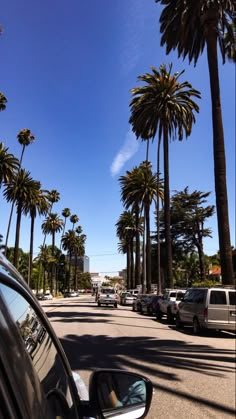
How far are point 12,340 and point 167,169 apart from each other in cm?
3536

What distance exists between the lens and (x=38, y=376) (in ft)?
5.38

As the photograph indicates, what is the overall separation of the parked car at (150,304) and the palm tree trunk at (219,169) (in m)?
8.24

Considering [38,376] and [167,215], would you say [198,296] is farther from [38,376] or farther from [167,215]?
[38,376]

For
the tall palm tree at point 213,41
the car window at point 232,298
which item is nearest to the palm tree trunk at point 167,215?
the tall palm tree at point 213,41

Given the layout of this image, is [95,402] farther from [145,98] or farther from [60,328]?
[145,98]

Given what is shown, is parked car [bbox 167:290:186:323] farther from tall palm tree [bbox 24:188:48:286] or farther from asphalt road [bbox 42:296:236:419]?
tall palm tree [bbox 24:188:48:286]

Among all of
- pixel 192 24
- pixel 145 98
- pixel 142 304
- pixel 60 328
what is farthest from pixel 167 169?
pixel 60 328

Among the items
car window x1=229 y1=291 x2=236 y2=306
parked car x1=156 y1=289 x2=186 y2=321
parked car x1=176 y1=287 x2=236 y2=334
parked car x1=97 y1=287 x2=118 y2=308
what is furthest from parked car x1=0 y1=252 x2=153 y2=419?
parked car x1=97 y1=287 x2=118 y2=308

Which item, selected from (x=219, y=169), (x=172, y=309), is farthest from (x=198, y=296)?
(x=219, y=169)

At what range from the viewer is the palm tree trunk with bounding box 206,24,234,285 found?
21328 mm

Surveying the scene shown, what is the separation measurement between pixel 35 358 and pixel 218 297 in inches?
702

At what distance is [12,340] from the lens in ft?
4.62

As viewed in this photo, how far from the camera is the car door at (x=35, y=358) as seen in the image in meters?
1.42

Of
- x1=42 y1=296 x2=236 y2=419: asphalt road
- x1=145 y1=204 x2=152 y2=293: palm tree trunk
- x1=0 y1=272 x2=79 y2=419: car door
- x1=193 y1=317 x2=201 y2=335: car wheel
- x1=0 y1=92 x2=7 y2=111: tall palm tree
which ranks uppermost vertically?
x1=0 y1=92 x2=7 y2=111: tall palm tree
